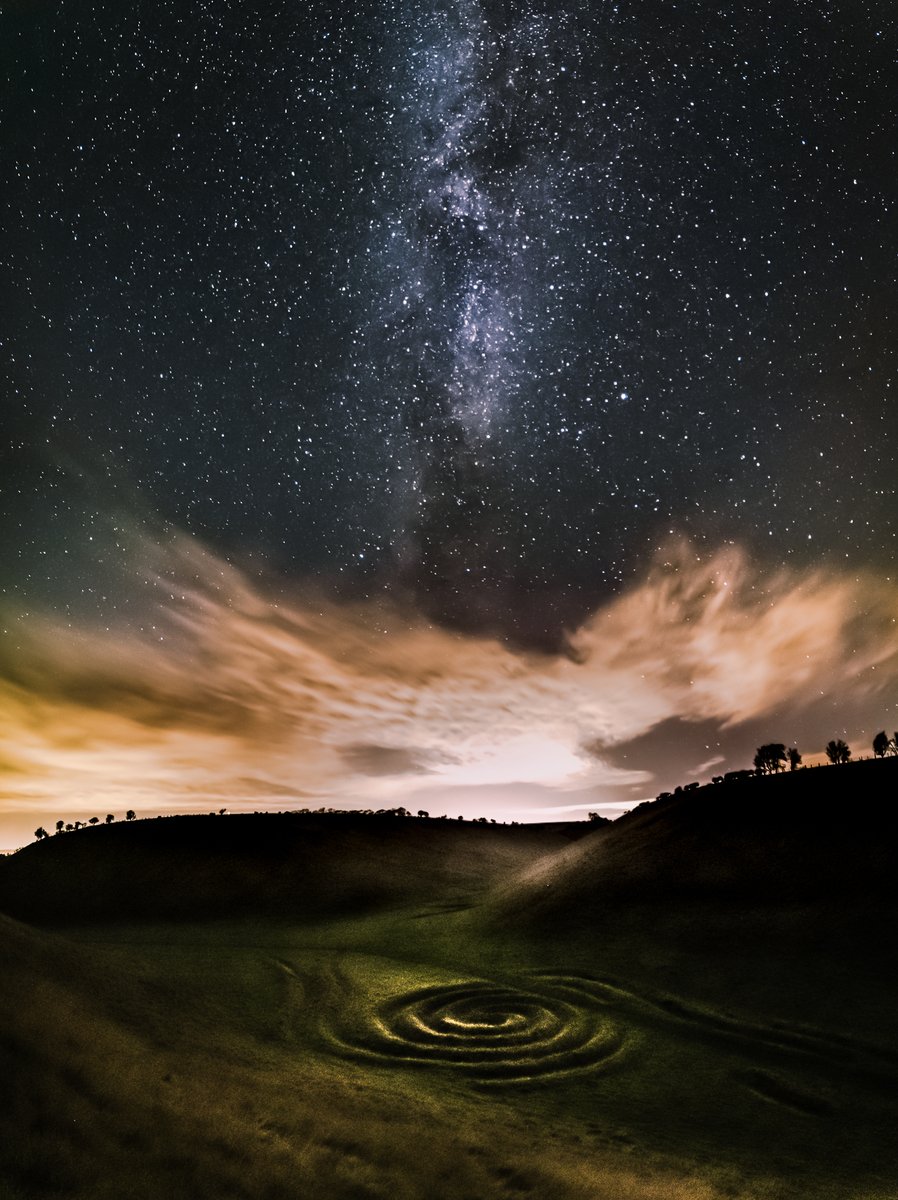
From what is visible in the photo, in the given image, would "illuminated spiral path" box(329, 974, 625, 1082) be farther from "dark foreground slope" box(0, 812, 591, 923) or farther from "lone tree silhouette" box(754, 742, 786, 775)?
"lone tree silhouette" box(754, 742, 786, 775)

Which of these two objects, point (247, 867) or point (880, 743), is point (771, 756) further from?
point (247, 867)

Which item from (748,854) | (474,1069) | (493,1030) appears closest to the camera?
(474,1069)

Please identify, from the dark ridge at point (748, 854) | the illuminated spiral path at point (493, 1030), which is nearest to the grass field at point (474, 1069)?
the illuminated spiral path at point (493, 1030)

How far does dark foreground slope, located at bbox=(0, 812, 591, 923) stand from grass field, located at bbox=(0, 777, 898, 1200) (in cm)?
2053

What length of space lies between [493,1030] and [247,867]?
125ft

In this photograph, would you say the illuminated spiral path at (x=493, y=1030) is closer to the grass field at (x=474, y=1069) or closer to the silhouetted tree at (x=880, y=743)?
the grass field at (x=474, y=1069)

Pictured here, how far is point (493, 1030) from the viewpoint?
50.0 ft

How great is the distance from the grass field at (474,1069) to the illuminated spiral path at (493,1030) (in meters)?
0.08

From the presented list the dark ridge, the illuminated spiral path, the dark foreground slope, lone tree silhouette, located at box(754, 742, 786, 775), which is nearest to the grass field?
the illuminated spiral path

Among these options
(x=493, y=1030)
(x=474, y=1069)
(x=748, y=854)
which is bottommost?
(x=474, y=1069)


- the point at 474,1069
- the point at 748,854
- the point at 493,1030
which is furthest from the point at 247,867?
the point at 474,1069

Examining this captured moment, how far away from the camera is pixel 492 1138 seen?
30.8 ft

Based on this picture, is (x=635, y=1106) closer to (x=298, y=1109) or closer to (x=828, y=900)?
(x=298, y=1109)

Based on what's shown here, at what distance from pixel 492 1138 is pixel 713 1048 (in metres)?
6.85
